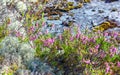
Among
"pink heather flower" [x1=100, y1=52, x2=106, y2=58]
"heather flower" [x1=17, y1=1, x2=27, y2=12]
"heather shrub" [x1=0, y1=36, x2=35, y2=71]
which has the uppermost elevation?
"heather flower" [x1=17, y1=1, x2=27, y2=12]

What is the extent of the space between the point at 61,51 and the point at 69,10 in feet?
6.87

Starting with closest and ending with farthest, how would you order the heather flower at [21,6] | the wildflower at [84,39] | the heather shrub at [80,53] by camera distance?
the heather shrub at [80,53]
the wildflower at [84,39]
the heather flower at [21,6]

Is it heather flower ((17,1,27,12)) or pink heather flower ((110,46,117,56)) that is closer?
pink heather flower ((110,46,117,56))

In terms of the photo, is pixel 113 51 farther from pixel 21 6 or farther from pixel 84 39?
pixel 21 6

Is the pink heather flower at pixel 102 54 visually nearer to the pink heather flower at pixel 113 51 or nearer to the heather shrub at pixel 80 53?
Result: the heather shrub at pixel 80 53

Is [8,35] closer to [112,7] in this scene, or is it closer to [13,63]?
[13,63]

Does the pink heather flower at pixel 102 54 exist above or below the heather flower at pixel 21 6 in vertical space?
below

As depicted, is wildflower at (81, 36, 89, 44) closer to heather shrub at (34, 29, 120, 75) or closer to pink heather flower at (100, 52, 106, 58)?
heather shrub at (34, 29, 120, 75)

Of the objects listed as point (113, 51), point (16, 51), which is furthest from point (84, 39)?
point (16, 51)

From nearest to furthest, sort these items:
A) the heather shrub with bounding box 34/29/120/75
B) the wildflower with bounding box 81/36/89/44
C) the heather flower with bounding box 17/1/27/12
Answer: the heather shrub with bounding box 34/29/120/75 < the wildflower with bounding box 81/36/89/44 < the heather flower with bounding box 17/1/27/12

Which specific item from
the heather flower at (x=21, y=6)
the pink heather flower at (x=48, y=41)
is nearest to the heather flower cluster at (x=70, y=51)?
the pink heather flower at (x=48, y=41)

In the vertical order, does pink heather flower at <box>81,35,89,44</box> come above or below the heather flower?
below

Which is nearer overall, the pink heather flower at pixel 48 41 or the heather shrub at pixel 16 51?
the heather shrub at pixel 16 51

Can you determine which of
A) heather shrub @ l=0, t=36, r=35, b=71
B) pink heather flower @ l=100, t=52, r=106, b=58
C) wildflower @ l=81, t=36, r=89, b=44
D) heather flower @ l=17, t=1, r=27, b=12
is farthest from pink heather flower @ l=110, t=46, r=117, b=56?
heather flower @ l=17, t=1, r=27, b=12
